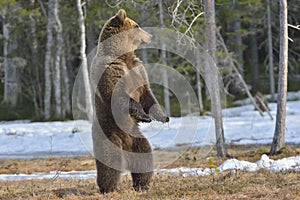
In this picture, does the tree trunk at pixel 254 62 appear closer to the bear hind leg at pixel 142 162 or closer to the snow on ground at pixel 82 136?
the snow on ground at pixel 82 136

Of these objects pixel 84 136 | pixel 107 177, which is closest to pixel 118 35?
pixel 107 177

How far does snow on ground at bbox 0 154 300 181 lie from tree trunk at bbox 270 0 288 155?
80.1 inches

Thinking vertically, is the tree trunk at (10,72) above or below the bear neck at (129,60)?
below

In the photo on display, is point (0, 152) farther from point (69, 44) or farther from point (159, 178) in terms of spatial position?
point (69, 44)

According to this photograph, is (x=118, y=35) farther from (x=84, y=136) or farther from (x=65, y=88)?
(x=65, y=88)

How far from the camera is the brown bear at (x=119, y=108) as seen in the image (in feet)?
25.6

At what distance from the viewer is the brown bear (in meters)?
7.82

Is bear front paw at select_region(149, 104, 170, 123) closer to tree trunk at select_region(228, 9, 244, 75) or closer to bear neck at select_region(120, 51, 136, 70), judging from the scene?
bear neck at select_region(120, 51, 136, 70)

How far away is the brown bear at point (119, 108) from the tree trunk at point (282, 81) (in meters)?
6.76

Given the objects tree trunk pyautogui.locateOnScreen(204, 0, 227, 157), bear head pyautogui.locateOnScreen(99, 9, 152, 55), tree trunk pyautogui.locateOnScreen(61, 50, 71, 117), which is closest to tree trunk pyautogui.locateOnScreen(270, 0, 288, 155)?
tree trunk pyautogui.locateOnScreen(204, 0, 227, 157)

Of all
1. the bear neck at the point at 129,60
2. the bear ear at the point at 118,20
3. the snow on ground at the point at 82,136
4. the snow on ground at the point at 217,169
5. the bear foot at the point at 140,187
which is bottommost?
the snow on ground at the point at 82,136

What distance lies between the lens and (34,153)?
2008 cm

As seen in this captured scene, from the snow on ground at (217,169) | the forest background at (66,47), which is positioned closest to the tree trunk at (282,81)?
the snow on ground at (217,169)

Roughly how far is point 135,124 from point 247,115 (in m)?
21.9
